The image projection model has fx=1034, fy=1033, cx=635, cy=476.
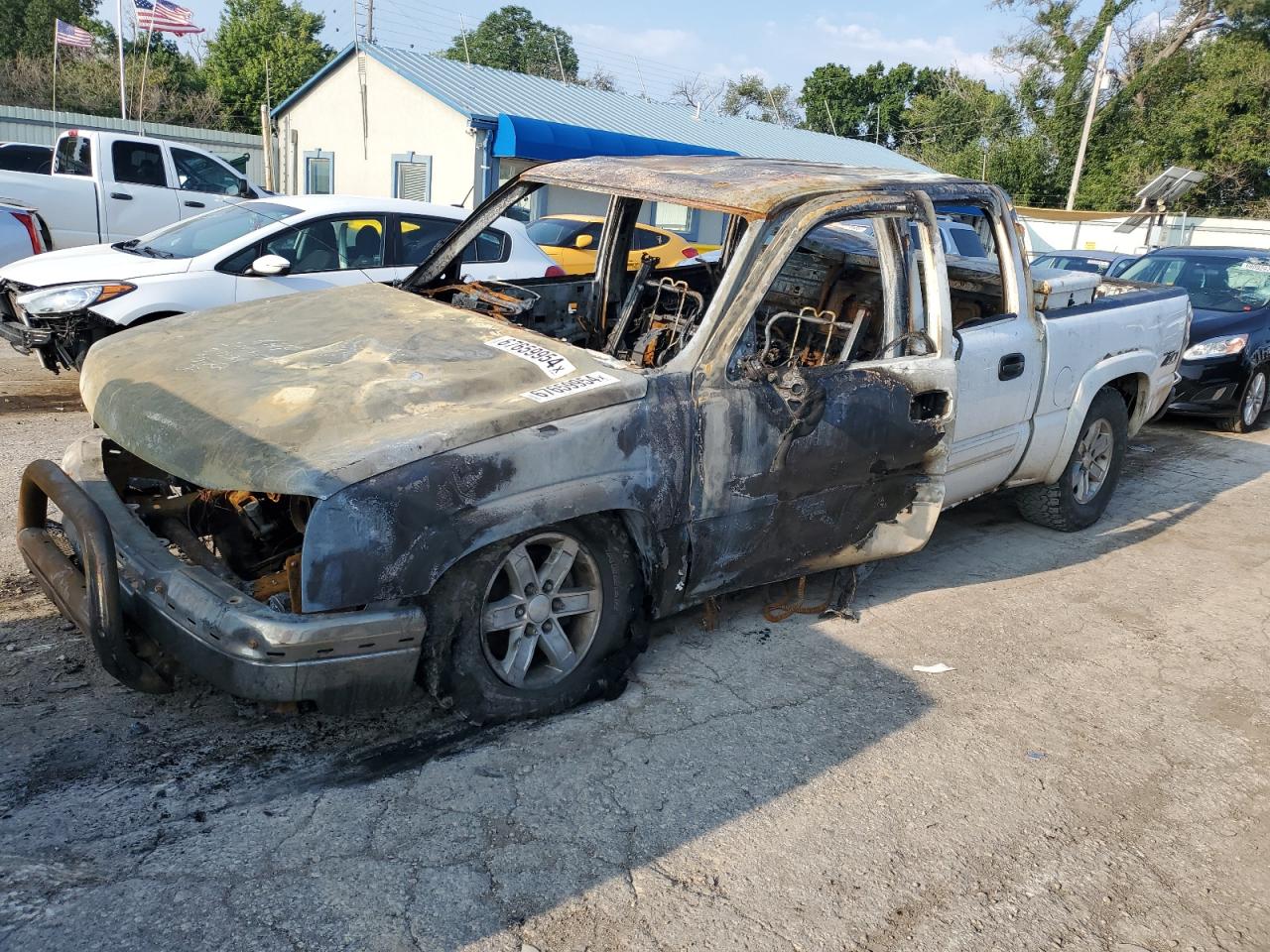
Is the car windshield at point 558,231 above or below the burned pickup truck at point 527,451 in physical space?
above

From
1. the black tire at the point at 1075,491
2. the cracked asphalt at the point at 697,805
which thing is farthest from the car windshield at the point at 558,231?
the cracked asphalt at the point at 697,805

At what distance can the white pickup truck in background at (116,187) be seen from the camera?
1195cm

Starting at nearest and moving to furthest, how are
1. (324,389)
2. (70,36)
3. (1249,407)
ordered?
(324,389)
(1249,407)
(70,36)

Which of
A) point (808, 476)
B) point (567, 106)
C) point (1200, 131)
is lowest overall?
point (808, 476)

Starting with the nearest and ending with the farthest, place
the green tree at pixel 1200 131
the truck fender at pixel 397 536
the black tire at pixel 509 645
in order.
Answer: the truck fender at pixel 397 536 < the black tire at pixel 509 645 < the green tree at pixel 1200 131

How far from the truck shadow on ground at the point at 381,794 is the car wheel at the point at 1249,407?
21.9 feet

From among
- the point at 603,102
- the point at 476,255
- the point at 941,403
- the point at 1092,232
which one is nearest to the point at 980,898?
the point at 941,403

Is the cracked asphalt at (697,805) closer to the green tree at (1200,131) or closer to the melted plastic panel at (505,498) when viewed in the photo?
the melted plastic panel at (505,498)

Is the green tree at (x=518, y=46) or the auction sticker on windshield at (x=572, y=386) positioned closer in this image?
the auction sticker on windshield at (x=572, y=386)

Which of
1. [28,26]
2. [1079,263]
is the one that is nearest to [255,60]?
[28,26]

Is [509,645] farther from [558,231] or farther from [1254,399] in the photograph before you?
[558,231]

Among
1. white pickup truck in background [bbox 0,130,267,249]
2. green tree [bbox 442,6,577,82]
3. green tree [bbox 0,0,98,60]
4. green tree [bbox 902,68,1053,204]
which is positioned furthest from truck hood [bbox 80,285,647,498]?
green tree [bbox 442,6,577,82]

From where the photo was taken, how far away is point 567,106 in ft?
→ 77.9

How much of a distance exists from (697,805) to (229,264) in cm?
589
